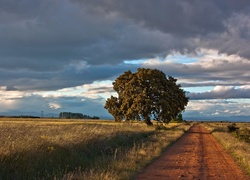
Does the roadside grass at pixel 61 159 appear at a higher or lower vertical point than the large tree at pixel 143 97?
lower

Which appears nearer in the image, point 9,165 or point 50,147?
point 9,165

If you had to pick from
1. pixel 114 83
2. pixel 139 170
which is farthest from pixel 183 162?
pixel 114 83

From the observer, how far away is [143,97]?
50.5 metres

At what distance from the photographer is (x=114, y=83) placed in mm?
55281

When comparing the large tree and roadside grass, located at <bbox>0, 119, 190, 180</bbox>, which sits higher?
the large tree

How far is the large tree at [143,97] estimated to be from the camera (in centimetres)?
5062

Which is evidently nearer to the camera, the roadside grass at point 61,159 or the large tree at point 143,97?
the roadside grass at point 61,159

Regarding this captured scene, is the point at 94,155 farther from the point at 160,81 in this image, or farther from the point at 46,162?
the point at 160,81

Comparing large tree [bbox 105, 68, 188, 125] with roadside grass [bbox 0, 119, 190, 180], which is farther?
large tree [bbox 105, 68, 188, 125]

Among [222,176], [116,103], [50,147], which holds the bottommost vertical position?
[222,176]

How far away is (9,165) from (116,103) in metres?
43.6

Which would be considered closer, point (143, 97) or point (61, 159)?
point (61, 159)

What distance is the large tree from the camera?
50625 mm

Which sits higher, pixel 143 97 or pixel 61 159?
pixel 143 97
